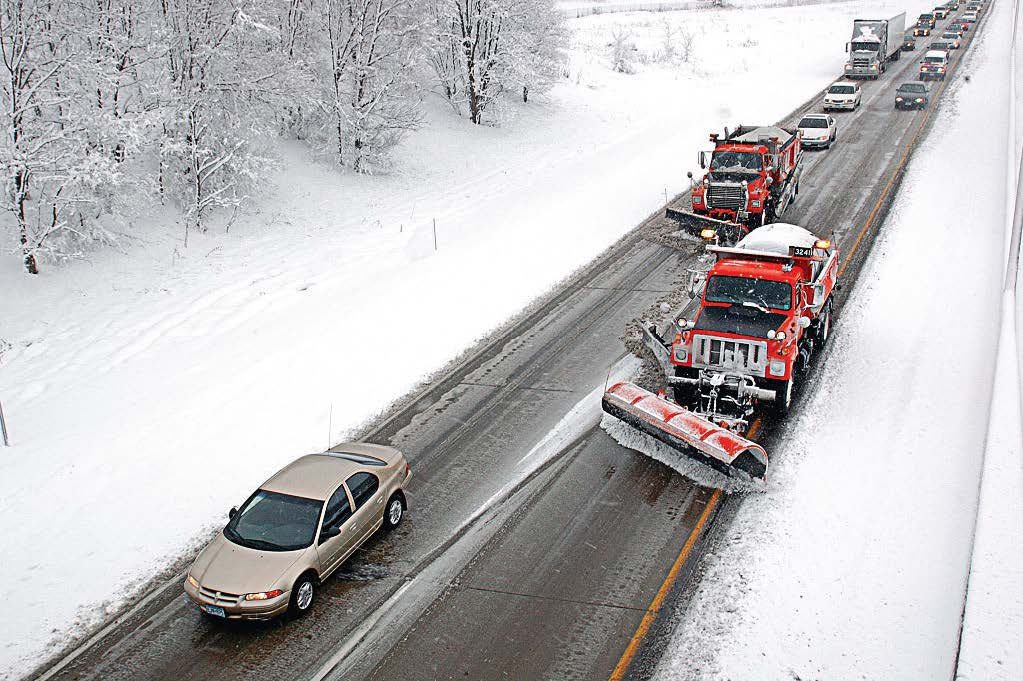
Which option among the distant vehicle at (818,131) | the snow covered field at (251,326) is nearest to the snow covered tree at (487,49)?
the snow covered field at (251,326)

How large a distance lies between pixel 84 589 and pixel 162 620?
57.3 inches

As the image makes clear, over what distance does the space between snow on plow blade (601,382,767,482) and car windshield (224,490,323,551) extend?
500 cm

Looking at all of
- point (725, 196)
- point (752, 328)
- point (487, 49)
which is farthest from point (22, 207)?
point (487, 49)

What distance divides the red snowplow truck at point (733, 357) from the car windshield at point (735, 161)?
7.95 metres

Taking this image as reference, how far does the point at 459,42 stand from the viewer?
35938mm

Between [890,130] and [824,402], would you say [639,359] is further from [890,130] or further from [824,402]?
[890,130]

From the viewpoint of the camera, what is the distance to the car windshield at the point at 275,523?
10.1 m

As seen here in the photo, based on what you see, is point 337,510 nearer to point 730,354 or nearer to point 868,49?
point 730,354

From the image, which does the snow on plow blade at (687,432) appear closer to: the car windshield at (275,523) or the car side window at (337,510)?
the car side window at (337,510)

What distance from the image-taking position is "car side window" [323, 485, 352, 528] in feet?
33.9

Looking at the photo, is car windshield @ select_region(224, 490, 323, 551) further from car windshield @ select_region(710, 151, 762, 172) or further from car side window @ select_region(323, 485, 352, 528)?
car windshield @ select_region(710, 151, 762, 172)

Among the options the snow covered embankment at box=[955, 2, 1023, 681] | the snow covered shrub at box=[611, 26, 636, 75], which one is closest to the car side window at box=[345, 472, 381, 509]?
the snow covered embankment at box=[955, 2, 1023, 681]

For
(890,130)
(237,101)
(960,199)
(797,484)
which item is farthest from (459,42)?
(797,484)

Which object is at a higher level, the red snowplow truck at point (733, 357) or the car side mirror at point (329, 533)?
the red snowplow truck at point (733, 357)
